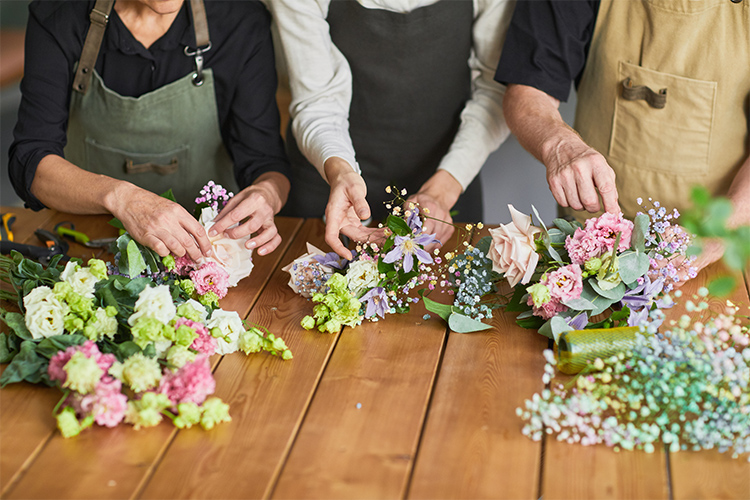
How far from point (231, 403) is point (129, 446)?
0.17m

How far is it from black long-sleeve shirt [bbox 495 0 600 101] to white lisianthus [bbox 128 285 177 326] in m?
1.05

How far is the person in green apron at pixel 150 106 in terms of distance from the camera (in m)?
1.65

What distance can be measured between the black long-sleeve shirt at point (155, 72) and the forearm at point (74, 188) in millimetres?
35

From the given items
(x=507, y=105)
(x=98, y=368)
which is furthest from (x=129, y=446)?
(x=507, y=105)

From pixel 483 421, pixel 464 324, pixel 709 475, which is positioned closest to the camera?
pixel 709 475

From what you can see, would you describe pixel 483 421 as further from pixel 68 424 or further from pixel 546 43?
pixel 546 43

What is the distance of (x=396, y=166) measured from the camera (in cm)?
206

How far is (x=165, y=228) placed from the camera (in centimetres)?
136

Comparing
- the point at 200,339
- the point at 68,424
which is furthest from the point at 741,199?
the point at 68,424

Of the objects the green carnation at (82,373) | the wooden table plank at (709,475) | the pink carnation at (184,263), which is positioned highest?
the green carnation at (82,373)

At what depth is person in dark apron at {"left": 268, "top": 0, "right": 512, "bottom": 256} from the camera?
177cm

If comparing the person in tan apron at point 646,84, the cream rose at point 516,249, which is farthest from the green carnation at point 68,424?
the person in tan apron at point 646,84

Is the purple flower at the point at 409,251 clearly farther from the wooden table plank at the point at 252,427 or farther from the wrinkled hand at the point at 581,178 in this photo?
the wrinkled hand at the point at 581,178

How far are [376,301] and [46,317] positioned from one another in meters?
0.59
